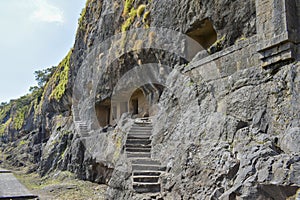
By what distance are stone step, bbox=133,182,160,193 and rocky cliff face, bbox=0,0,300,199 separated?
9.8 inches

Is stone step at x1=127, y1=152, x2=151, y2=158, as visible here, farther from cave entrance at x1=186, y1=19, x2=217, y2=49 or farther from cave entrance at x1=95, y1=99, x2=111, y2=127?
cave entrance at x1=95, y1=99, x2=111, y2=127

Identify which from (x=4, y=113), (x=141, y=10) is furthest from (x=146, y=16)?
(x=4, y=113)

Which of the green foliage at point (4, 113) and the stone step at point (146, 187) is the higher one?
the green foliage at point (4, 113)

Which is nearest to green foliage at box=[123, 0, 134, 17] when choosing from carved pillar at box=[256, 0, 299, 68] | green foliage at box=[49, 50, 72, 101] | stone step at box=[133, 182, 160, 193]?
carved pillar at box=[256, 0, 299, 68]

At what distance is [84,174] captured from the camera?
1606cm

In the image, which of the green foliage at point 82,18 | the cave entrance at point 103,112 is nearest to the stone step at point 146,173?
the cave entrance at point 103,112

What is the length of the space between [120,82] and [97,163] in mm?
4087

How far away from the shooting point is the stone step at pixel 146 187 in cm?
811

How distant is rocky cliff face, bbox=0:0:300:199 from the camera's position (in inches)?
218

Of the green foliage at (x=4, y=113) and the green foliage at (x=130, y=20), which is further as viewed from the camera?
the green foliage at (x=4, y=113)

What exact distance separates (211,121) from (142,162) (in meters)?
2.76

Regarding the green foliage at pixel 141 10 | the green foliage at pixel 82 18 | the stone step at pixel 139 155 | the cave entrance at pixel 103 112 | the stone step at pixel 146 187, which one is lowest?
the stone step at pixel 146 187

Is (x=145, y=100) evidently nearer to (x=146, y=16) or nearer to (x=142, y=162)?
(x=146, y=16)

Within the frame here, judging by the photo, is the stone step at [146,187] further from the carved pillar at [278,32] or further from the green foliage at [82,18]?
the green foliage at [82,18]
